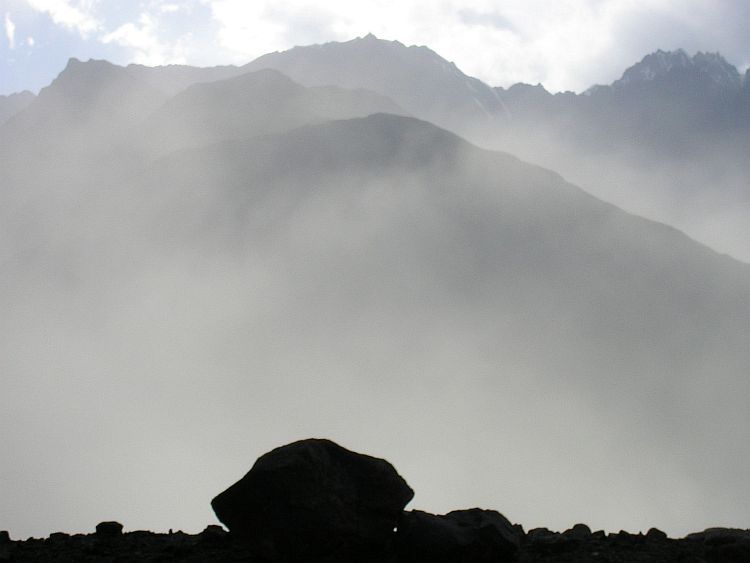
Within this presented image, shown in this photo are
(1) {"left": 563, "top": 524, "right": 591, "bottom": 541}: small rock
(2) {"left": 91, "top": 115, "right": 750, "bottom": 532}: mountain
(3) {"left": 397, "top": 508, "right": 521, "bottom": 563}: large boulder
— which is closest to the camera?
(3) {"left": 397, "top": 508, "right": 521, "bottom": 563}: large boulder

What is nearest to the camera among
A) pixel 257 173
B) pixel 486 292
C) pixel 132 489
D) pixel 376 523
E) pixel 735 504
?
pixel 376 523

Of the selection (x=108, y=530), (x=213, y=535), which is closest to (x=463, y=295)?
(x=108, y=530)

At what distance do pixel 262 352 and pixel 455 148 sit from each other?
206 ft

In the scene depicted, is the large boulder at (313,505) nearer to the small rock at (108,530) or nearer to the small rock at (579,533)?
the small rock at (108,530)

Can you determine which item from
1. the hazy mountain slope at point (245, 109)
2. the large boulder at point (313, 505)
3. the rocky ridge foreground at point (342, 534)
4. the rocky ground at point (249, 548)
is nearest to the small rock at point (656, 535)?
the rocky ground at point (249, 548)

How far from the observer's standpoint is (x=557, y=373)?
124062mm

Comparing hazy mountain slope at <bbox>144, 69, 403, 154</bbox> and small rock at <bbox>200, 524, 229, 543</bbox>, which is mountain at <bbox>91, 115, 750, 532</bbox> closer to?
hazy mountain slope at <bbox>144, 69, 403, 154</bbox>

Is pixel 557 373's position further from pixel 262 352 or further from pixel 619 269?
→ pixel 262 352

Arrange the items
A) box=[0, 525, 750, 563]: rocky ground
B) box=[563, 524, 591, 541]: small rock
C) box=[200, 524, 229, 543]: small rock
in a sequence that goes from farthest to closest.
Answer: box=[563, 524, 591, 541]: small rock, box=[200, 524, 229, 543]: small rock, box=[0, 525, 750, 563]: rocky ground

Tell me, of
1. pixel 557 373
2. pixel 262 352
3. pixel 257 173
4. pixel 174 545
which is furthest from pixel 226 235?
pixel 174 545

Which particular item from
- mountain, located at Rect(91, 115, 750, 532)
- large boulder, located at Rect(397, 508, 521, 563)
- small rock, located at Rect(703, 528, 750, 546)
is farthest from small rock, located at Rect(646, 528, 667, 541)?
mountain, located at Rect(91, 115, 750, 532)

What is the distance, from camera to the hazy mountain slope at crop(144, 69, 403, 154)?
170 meters

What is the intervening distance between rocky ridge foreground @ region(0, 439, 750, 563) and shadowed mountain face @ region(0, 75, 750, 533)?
101m

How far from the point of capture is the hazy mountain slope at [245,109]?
16950 cm
